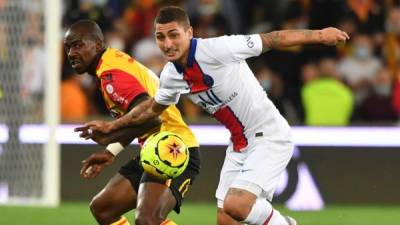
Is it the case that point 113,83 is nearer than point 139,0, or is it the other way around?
point 113,83

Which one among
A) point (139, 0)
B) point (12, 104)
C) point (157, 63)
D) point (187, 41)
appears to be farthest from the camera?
point (139, 0)

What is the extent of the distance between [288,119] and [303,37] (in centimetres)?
609

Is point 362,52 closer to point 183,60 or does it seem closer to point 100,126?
point 183,60

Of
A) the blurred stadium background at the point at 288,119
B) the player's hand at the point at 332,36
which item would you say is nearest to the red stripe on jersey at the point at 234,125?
the player's hand at the point at 332,36

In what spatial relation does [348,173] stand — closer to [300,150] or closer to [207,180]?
[300,150]

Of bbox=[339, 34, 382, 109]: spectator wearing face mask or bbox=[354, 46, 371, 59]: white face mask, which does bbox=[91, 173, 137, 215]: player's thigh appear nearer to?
bbox=[339, 34, 382, 109]: spectator wearing face mask

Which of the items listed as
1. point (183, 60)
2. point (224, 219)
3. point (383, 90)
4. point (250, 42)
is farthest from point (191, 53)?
point (383, 90)

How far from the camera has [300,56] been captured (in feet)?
46.0

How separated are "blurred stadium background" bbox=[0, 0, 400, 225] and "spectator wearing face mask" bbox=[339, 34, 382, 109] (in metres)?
0.01

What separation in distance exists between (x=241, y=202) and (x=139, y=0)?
7879 mm

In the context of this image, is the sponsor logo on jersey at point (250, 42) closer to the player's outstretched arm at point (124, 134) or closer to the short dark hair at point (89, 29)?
the player's outstretched arm at point (124, 134)

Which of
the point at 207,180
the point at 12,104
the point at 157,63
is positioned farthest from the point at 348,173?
the point at 12,104

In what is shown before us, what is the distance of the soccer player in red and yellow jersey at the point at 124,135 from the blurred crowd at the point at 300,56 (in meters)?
5.07

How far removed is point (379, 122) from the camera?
1280 centimetres
